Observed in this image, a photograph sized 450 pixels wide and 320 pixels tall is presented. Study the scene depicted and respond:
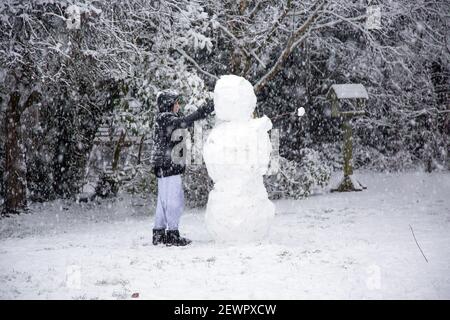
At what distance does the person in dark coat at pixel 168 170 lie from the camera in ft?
20.2

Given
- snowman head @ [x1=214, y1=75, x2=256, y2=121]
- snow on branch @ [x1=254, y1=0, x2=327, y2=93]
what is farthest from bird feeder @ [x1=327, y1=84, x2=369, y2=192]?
snowman head @ [x1=214, y1=75, x2=256, y2=121]

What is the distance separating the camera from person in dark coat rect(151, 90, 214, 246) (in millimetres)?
6160

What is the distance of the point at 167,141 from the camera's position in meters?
6.21

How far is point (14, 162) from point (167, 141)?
643cm

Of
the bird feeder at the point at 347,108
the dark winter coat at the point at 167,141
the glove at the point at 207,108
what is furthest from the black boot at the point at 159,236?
the bird feeder at the point at 347,108

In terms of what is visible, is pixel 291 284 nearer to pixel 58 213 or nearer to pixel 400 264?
pixel 400 264

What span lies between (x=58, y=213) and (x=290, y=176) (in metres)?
5.82

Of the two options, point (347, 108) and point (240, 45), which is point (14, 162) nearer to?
point (240, 45)

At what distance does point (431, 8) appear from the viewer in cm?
1113

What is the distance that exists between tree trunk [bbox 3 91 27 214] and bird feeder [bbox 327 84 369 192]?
23.8ft

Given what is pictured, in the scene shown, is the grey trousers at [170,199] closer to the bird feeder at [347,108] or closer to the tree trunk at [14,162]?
the tree trunk at [14,162]

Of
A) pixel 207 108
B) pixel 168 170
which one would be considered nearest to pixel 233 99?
pixel 207 108
